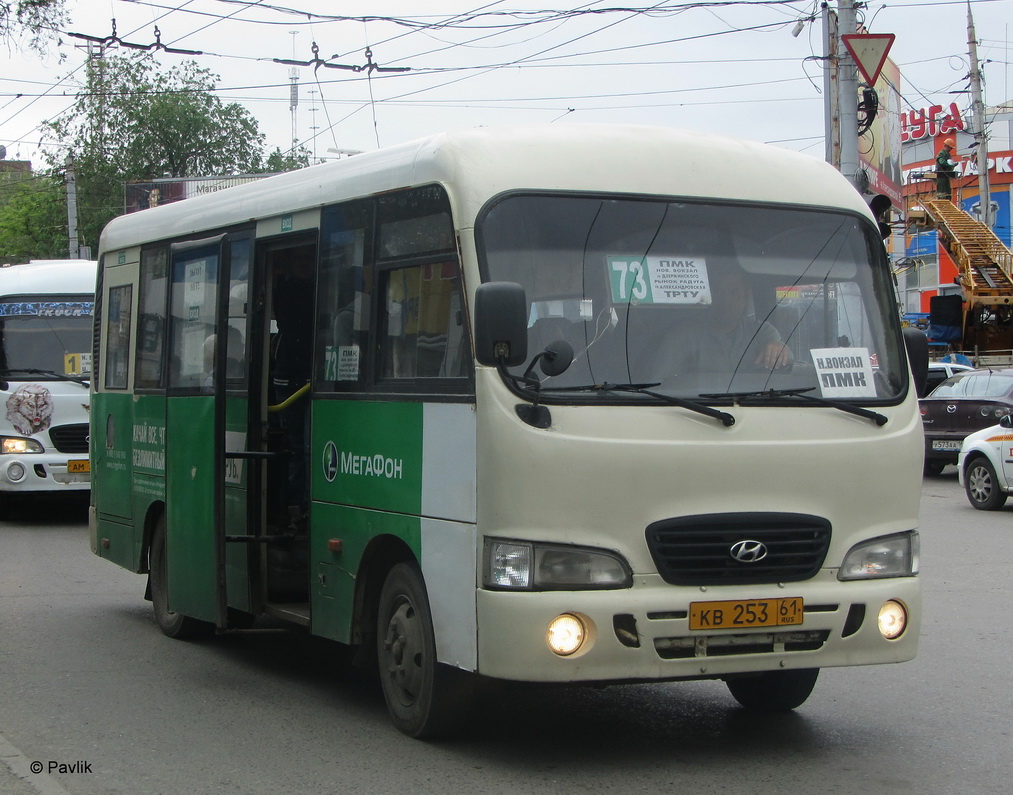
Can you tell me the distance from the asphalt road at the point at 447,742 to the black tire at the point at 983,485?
8.73m

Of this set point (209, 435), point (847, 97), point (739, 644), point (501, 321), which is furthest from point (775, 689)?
point (847, 97)

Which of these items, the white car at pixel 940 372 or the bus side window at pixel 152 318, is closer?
the bus side window at pixel 152 318

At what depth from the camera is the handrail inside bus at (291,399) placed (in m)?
Result: 8.12

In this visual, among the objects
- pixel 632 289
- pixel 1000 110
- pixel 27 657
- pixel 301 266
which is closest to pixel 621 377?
pixel 632 289

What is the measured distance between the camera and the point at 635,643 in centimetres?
582

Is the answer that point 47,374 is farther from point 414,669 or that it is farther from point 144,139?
point 144,139

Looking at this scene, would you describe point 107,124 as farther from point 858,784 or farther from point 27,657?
point 858,784

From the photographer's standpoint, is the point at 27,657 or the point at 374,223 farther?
the point at 27,657

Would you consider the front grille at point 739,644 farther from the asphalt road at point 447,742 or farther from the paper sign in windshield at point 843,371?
the paper sign in windshield at point 843,371

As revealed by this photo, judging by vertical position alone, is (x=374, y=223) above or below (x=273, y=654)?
above

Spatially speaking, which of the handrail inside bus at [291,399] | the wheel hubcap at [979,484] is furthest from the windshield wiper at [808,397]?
the wheel hubcap at [979,484]

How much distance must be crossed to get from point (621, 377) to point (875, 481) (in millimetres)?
1213

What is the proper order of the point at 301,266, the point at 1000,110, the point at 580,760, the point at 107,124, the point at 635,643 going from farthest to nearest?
the point at 1000,110
the point at 107,124
the point at 301,266
the point at 580,760
the point at 635,643

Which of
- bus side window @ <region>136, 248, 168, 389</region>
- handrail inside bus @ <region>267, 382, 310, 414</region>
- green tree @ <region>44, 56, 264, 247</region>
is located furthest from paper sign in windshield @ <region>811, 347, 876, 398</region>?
green tree @ <region>44, 56, 264, 247</region>
